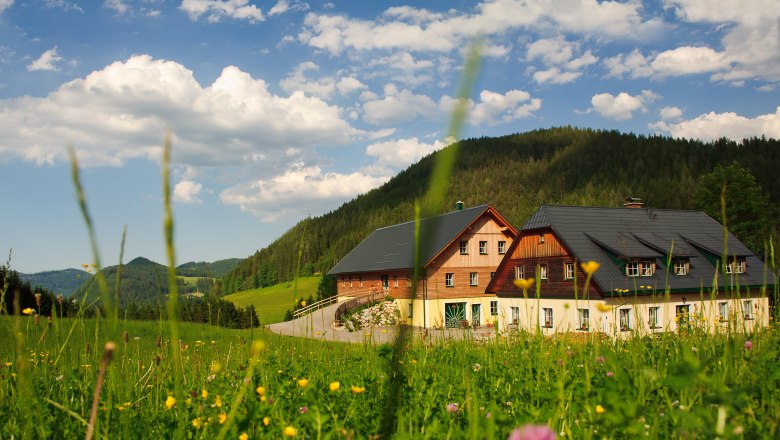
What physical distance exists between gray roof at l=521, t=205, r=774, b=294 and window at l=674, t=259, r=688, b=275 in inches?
14.1

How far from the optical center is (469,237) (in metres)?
40.4

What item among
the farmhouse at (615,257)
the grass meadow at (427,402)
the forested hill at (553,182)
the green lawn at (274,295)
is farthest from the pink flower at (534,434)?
the forested hill at (553,182)

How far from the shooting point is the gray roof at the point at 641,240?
98.7ft

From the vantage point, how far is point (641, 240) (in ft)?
104

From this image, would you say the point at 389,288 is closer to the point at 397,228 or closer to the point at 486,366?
the point at 397,228

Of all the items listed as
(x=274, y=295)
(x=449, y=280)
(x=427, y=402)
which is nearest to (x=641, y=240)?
(x=449, y=280)

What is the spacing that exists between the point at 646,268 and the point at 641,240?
1.97 metres

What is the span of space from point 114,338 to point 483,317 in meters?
39.8

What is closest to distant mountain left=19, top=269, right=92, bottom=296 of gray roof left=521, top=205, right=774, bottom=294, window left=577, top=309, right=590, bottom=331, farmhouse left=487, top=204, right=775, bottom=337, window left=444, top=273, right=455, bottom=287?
window left=577, top=309, right=590, bottom=331

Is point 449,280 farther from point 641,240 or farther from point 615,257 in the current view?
point 641,240

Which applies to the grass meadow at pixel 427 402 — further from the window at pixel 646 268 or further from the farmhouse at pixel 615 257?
the window at pixel 646 268

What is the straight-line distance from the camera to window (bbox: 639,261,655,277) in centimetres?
3028

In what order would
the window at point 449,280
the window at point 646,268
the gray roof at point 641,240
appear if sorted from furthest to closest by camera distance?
the window at point 449,280 → the window at point 646,268 → the gray roof at point 641,240

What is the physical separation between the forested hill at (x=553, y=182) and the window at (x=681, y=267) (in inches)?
2451
